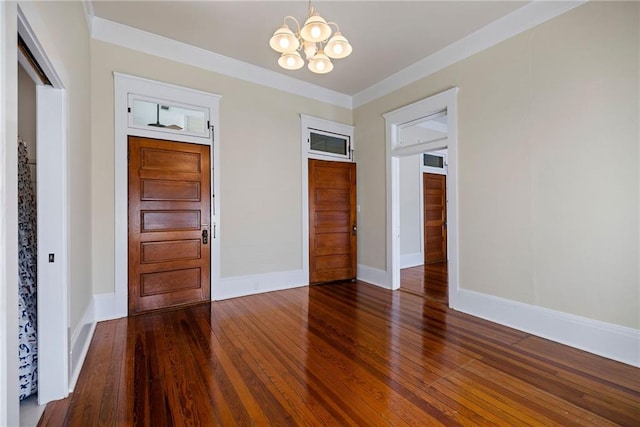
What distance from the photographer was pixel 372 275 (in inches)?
201

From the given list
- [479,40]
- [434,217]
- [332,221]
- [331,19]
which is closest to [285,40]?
[331,19]

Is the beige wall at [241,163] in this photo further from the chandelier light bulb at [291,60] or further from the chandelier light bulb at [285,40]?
the chandelier light bulb at [285,40]

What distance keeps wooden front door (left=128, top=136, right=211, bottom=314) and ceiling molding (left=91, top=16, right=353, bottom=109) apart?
114cm

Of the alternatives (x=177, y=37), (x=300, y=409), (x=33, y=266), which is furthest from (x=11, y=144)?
(x=177, y=37)

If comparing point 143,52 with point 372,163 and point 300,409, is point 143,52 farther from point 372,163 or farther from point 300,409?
point 300,409

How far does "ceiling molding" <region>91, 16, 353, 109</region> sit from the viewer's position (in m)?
3.43

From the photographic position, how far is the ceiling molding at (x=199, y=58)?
3432mm

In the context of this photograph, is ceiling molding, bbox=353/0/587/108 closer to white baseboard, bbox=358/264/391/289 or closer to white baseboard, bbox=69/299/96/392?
white baseboard, bbox=358/264/391/289

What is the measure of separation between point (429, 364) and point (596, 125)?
2608 millimetres

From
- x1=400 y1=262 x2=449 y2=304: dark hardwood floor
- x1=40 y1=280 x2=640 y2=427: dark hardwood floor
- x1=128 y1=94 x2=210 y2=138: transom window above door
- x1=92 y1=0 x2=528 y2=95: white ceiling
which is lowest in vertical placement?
x1=40 y1=280 x2=640 y2=427: dark hardwood floor

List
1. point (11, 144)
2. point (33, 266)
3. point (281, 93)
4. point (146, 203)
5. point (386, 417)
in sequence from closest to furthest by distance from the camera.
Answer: point (11, 144)
point (386, 417)
point (33, 266)
point (146, 203)
point (281, 93)

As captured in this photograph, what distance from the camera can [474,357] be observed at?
2549mm

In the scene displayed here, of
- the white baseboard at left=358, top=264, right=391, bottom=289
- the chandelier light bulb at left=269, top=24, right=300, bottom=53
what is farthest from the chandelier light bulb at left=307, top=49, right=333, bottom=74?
the white baseboard at left=358, top=264, right=391, bottom=289

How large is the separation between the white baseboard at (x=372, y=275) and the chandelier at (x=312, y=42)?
338 centimetres
